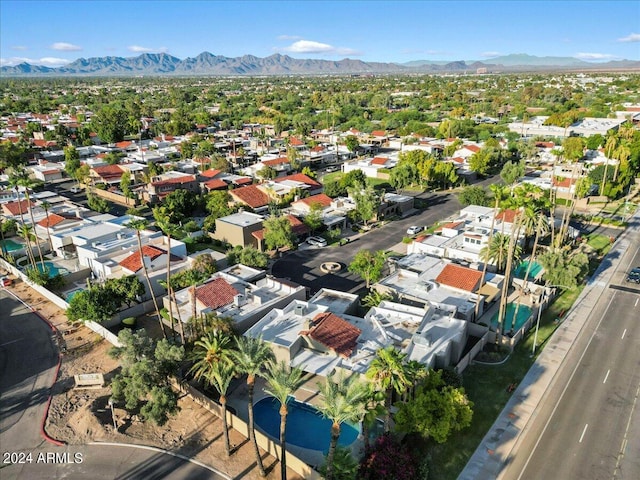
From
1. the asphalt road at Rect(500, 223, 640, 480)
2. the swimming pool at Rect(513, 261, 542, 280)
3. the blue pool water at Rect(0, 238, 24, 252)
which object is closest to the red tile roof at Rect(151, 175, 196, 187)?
the blue pool water at Rect(0, 238, 24, 252)

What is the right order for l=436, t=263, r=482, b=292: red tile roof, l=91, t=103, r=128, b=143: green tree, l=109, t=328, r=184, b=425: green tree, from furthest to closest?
l=91, t=103, r=128, b=143: green tree < l=436, t=263, r=482, b=292: red tile roof < l=109, t=328, r=184, b=425: green tree

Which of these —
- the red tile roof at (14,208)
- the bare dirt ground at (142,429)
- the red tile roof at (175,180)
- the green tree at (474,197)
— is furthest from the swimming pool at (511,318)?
the red tile roof at (14,208)

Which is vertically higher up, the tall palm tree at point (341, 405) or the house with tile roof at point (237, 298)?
the tall palm tree at point (341, 405)

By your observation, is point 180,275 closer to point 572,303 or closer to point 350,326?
point 350,326

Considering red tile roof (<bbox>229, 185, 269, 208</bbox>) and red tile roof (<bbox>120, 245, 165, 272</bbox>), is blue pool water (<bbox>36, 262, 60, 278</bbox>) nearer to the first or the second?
red tile roof (<bbox>120, 245, 165, 272</bbox>)

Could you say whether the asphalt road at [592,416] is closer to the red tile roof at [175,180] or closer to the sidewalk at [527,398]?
the sidewalk at [527,398]

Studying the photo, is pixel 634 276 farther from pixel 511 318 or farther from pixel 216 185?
pixel 216 185

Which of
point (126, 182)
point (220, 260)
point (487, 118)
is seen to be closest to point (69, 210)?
point (126, 182)
